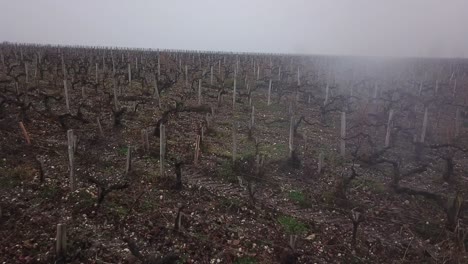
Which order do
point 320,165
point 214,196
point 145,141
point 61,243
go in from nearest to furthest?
point 61,243, point 214,196, point 320,165, point 145,141

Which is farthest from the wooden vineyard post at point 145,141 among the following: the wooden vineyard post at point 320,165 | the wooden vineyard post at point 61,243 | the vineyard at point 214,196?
the wooden vineyard post at point 320,165

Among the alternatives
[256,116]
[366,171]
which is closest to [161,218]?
[366,171]

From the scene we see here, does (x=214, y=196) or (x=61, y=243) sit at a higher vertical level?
(x=61, y=243)

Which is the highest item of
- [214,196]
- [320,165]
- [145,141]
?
[145,141]

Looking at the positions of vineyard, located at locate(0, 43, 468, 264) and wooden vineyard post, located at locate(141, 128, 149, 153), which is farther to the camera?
wooden vineyard post, located at locate(141, 128, 149, 153)

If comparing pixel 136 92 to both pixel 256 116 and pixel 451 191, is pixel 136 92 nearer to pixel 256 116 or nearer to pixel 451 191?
pixel 256 116

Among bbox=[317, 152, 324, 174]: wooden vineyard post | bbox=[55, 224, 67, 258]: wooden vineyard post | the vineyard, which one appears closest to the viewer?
bbox=[55, 224, 67, 258]: wooden vineyard post

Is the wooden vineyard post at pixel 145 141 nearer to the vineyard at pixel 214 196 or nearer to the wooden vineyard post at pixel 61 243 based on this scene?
the vineyard at pixel 214 196

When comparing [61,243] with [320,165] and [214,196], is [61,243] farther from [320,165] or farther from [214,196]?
[320,165]

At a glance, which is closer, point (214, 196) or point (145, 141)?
point (214, 196)

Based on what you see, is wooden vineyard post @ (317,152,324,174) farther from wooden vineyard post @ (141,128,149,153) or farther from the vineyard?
wooden vineyard post @ (141,128,149,153)

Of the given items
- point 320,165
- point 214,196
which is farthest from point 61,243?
point 320,165

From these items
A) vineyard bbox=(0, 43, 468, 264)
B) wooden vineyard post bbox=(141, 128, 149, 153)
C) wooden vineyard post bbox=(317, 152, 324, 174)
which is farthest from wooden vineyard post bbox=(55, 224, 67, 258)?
wooden vineyard post bbox=(317, 152, 324, 174)

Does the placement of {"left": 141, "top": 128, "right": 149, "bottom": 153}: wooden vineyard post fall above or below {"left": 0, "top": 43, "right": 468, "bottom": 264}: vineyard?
above
